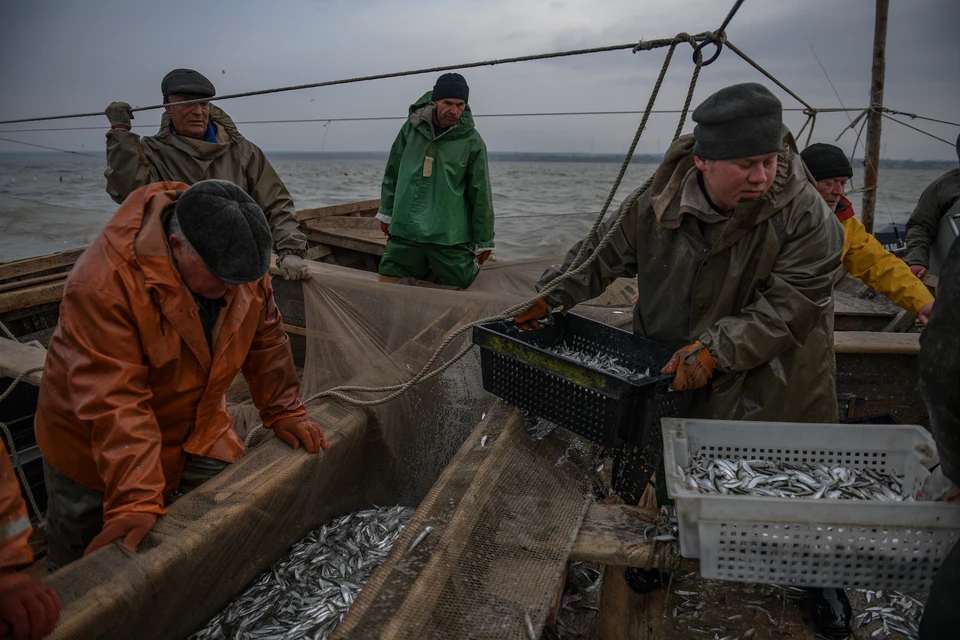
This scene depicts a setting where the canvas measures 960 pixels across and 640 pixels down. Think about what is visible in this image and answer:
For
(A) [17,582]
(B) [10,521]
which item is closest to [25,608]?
(A) [17,582]

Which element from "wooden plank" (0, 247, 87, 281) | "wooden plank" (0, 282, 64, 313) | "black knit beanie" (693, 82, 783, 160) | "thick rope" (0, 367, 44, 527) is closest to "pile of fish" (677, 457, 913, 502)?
"black knit beanie" (693, 82, 783, 160)

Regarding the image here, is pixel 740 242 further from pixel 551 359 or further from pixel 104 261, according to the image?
pixel 104 261

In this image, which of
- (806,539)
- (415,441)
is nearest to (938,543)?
(806,539)

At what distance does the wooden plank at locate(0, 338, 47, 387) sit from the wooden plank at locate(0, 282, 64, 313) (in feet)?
4.10

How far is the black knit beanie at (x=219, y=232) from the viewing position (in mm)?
2643

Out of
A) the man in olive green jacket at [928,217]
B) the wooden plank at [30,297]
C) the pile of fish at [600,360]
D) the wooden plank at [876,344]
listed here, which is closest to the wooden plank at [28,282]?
the wooden plank at [30,297]

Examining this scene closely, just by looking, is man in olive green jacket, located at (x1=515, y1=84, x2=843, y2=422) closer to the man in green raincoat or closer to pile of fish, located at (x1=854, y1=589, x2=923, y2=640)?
pile of fish, located at (x1=854, y1=589, x2=923, y2=640)

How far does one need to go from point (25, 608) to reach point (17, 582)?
0.29ft

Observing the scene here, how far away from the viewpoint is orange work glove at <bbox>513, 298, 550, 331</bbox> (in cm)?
372

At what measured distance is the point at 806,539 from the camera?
2.24m

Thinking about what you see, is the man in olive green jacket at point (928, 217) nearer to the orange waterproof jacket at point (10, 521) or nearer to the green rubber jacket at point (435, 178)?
the green rubber jacket at point (435, 178)

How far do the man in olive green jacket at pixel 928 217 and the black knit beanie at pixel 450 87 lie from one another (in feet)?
15.0

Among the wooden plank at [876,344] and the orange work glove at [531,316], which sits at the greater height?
the orange work glove at [531,316]

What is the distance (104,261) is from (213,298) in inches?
18.5
